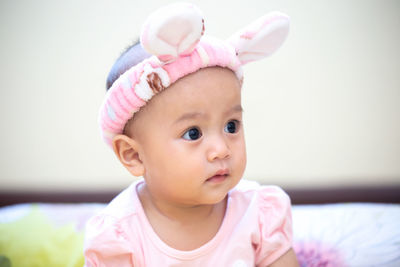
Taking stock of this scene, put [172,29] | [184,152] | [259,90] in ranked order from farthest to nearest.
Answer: [259,90], [184,152], [172,29]

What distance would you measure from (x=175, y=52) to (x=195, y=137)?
0.19 m

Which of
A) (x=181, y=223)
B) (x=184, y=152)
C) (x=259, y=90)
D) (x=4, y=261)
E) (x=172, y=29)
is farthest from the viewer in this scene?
(x=259, y=90)

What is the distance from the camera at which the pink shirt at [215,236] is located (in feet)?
3.03

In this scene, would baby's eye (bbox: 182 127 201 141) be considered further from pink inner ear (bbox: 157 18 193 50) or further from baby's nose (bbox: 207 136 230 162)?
pink inner ear (bbox: 157 18 193 50)

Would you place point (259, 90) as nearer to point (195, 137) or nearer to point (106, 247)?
point (195, 137)

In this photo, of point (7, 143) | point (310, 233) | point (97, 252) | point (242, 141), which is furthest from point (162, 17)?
point (7, 143)

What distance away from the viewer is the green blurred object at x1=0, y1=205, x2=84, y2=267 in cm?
127

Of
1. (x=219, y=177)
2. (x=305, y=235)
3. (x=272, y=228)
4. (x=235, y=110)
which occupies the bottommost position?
(x=305, y=235)

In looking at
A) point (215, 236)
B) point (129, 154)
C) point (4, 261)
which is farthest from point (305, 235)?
point (4, 261)

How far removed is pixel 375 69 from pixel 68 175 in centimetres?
157

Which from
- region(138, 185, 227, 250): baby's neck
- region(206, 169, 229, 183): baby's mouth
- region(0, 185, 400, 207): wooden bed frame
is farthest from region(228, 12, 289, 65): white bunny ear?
region(0, 185, 400, 207): wooden bed frame

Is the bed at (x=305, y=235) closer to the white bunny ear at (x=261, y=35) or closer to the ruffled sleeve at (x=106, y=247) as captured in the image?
the ruffled sleeve at (x=106, y=247)

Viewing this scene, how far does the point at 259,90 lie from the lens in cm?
191

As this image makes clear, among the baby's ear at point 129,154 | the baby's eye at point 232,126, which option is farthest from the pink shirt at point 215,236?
the baby's eye at point 232,126
